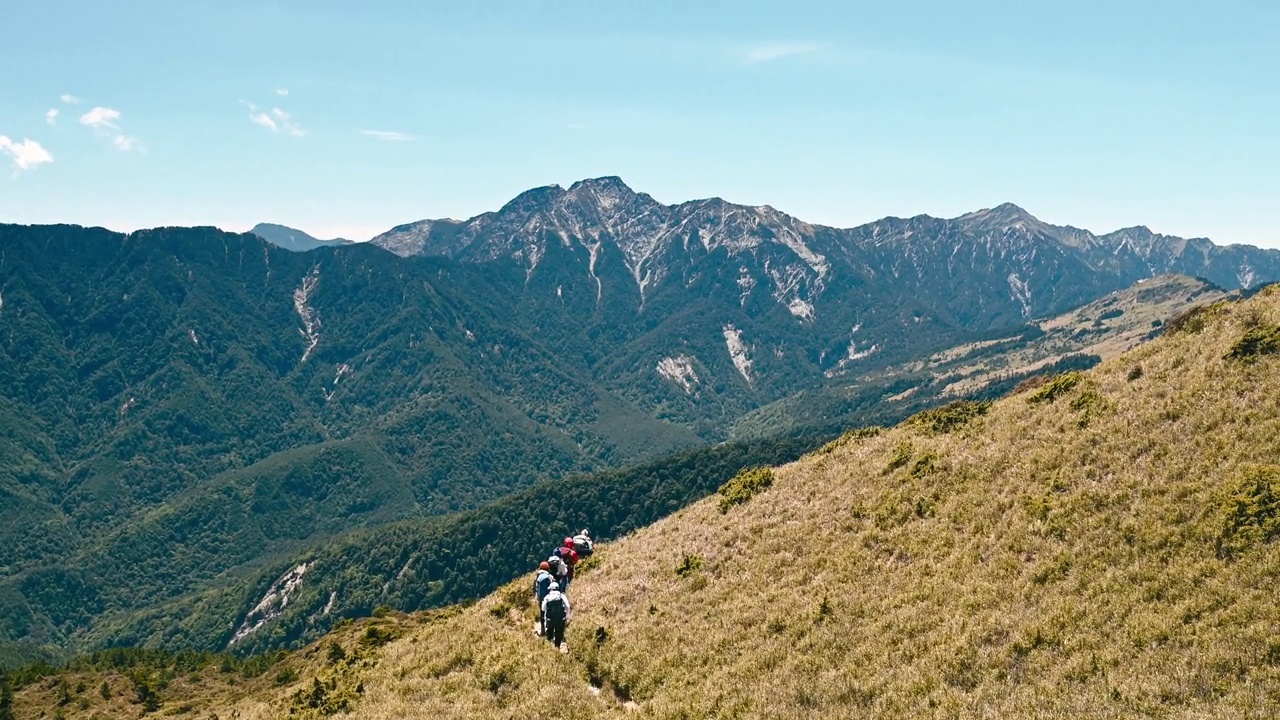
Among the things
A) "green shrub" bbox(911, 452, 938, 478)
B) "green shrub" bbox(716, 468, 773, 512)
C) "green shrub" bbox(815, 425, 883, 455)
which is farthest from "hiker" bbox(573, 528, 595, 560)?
"green shrub" bbox(911, 452, 938, 478)

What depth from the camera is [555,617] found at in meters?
31.2

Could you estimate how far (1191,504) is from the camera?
25953 mm

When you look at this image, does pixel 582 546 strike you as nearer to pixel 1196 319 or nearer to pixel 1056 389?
pixel 1056 389

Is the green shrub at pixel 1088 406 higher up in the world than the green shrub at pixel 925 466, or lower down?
higher up

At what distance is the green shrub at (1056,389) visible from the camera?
40294mm

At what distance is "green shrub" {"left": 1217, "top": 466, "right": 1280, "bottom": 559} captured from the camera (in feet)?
75.2

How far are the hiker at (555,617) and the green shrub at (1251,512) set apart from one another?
77.2ft

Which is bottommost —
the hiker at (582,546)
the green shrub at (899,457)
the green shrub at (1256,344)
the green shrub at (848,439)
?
the hiker at (582,546)

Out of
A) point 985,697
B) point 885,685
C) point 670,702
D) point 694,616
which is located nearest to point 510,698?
point 670,702

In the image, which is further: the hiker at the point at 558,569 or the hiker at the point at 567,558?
the hiker at the point at 567,558

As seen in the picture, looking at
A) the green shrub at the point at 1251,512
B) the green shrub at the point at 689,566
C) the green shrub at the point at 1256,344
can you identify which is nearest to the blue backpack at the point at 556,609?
the green shrub at the point at 689,566

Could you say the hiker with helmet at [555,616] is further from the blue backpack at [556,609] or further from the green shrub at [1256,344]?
the green shrub at [1256,344]

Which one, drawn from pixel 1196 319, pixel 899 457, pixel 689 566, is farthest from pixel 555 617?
A: pixel 1196 319

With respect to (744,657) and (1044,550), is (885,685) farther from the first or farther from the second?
(1044,550)
